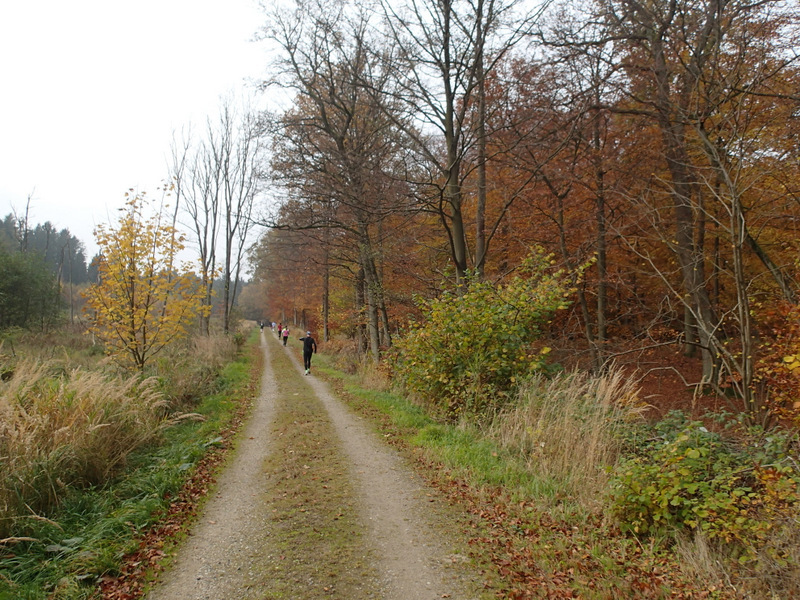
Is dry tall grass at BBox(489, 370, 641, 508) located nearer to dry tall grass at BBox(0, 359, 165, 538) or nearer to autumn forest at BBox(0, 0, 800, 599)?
autumn forest at BBox(0, 0, 800, 599)

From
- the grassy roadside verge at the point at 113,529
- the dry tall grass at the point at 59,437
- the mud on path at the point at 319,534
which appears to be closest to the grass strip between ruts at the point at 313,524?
the mud on path at the point at 319,534

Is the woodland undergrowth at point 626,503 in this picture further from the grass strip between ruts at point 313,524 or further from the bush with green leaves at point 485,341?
the bush with green leaves at point 485,341

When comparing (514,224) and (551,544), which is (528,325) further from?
(514,224)

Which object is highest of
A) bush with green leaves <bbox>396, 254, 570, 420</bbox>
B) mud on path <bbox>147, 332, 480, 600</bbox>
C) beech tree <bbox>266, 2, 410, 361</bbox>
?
beech tree <bbox>266, 2, 410, 361</bbox>

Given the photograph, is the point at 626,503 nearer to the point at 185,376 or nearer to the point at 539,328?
the point at 539,328

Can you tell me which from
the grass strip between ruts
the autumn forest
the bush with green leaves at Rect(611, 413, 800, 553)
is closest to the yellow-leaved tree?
the autumn forest

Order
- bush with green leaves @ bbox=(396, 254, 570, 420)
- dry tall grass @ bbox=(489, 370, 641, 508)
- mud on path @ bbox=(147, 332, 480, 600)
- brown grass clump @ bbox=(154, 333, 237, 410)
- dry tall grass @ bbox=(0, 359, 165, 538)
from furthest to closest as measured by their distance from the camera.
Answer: brown grass clump @ bbox=(154, 333, 237, 410)
bush with green leaves @ bbox=(396, 254, 570, 420)
dry tall grass @ bbox=(489, 370, 641, 508)
dry tall grass @ bbox=(0, 359, 165, 538)
mud on path @ bbox=(147, 332, 480, 600)

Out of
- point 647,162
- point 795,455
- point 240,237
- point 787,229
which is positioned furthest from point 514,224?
point 240,237

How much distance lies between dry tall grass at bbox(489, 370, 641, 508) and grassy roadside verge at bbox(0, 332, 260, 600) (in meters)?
3.96

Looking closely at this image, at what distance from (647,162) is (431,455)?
32.5ft

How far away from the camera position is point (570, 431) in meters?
5.40

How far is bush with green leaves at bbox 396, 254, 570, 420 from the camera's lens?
7609 millimetres

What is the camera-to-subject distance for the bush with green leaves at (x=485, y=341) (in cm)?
761

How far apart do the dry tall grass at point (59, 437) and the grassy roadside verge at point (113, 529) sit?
7.6 inches
